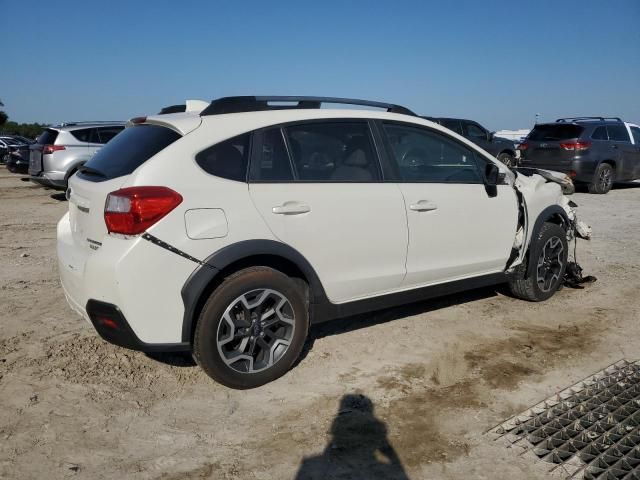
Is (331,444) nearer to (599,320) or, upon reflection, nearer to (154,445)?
(154,445)

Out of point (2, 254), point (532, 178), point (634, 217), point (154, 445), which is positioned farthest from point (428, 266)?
point (634, 217)

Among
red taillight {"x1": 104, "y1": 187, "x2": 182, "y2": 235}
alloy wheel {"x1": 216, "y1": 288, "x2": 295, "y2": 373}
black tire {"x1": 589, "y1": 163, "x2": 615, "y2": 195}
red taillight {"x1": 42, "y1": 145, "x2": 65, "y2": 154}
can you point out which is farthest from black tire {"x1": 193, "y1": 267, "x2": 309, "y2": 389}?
black tire {"x1": 589, "y1": 163, "x2": 615, "y2": 195}

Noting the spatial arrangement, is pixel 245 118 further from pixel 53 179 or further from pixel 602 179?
pixel 602 179

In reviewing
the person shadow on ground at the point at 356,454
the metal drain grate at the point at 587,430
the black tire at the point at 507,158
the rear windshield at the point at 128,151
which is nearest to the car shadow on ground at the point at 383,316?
the person shadow on ground at the point at 356,454

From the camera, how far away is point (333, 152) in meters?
3.81

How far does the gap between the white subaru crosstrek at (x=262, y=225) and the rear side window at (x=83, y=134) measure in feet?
28.3

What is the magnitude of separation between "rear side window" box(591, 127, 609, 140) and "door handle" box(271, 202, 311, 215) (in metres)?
11.7

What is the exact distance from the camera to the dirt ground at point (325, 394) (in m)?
2.73

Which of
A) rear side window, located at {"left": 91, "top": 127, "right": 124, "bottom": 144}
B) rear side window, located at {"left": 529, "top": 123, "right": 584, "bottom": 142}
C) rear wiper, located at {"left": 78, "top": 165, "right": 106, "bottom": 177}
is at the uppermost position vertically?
rear side window, located at {"left": 529, "top": 123, "right": 584, "bottom": 142}

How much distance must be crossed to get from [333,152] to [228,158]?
791mm

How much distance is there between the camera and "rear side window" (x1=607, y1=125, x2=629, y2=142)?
1348cm

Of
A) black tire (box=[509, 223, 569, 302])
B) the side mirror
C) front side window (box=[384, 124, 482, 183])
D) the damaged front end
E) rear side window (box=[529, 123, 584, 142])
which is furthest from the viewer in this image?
rear side window (box=[529, 123, 584, 142])

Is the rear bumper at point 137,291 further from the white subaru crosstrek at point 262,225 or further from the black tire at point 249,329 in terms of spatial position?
the black tire at point 249,329

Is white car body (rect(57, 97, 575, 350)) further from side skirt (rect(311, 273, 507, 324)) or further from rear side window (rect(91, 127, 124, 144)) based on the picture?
rear side window (rect(91, 127, 124, 144))
